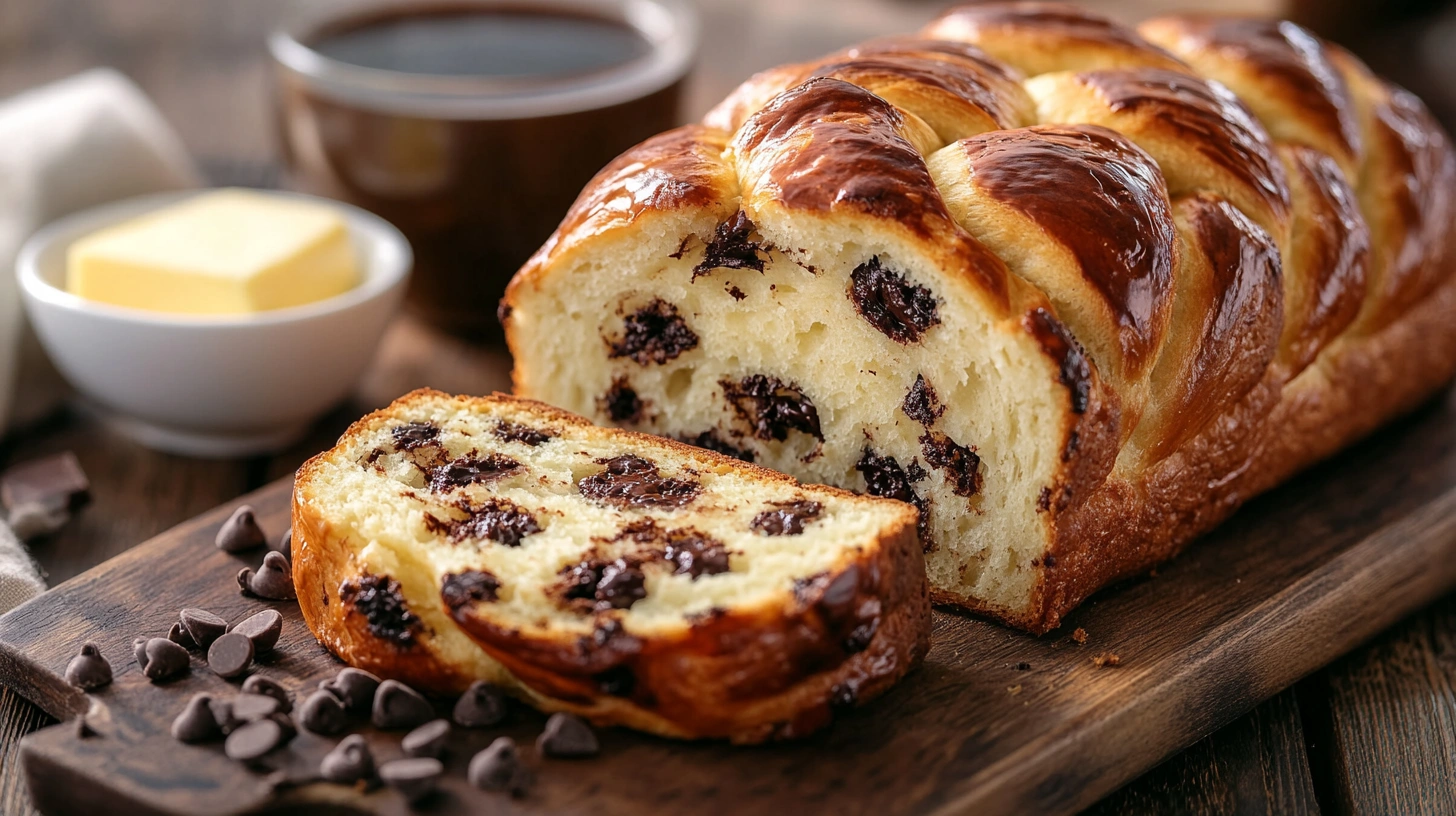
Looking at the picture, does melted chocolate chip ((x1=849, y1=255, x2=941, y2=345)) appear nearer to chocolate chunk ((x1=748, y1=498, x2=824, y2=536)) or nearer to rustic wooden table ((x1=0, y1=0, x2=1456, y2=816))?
chocolate chunk ((x1=748, y1=498, x2=824, y2=536))

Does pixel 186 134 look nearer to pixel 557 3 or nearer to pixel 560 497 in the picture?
pixel 557 3

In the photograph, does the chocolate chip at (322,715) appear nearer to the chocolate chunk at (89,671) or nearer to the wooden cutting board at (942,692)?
the wooden cutting board at (942,692)

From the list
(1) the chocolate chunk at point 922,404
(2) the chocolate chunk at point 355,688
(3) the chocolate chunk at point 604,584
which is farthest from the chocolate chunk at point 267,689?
(1) the chocolate chunk at point 922,404

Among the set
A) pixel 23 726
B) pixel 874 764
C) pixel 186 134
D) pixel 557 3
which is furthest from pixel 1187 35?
pixel 186 134

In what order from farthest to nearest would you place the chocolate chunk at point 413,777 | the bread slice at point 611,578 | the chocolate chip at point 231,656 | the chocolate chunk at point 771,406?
the chocolate chunk at point 771,406
the chocolate chip at point 231,656
the bread slice at point 611,578
the chocolate chunk at point 413,777

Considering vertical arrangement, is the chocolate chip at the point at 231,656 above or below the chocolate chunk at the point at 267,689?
below

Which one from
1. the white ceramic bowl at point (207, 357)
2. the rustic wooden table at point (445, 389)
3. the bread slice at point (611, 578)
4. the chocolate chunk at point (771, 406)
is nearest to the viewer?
the bread slice at point (611, 578)

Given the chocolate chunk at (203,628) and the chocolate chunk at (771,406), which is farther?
the chocolate chunk at (771,406)
